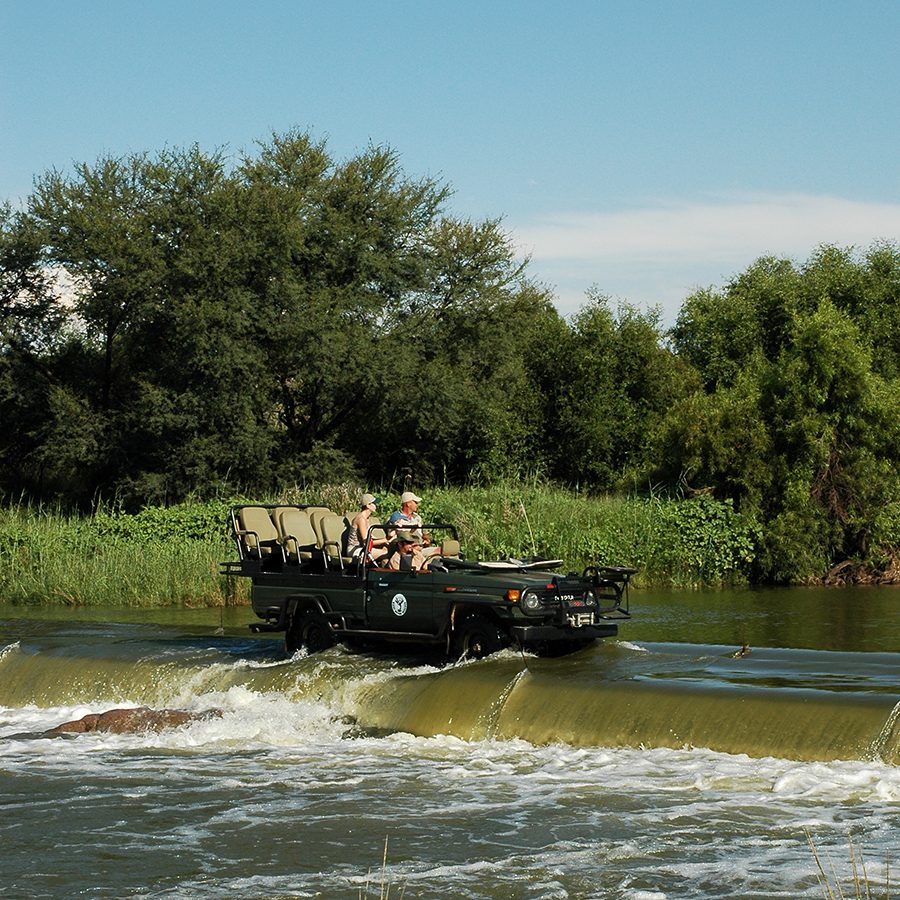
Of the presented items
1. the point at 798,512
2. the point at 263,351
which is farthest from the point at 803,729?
the point at 263,351

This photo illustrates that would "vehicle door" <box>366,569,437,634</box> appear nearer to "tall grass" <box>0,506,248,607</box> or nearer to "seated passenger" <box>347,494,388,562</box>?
"seated passenger" <box>347,494,388,562</box>

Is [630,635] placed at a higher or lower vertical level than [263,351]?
lower

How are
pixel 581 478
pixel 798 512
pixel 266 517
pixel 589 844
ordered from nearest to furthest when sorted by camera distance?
1. pixel 589 844
2. pixel 266 517
3. pixel 798 512
4. pixel 581 478

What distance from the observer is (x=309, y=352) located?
1617 inches

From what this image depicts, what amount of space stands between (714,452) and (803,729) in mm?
20502

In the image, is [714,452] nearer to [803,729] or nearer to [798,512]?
[798,512]

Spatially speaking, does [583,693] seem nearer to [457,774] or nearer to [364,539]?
[457,774]

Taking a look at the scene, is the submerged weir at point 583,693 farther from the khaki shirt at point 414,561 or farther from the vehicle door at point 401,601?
the khaki shirt at point 414,561

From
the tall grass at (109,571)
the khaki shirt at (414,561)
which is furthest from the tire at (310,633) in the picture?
the tall grass at (109,571)

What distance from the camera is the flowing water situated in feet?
34.4

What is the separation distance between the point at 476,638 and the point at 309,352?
25.3 m

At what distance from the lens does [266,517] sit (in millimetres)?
19547

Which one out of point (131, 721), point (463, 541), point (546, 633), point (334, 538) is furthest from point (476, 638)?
point (463, 541)

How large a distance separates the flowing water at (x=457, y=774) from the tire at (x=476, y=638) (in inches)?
7.3
